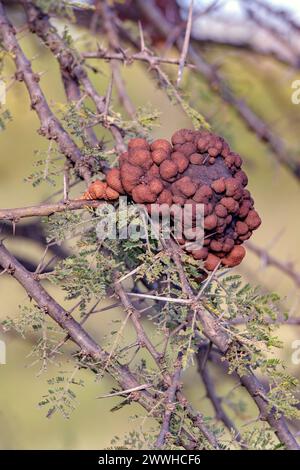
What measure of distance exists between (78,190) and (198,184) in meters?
1.11

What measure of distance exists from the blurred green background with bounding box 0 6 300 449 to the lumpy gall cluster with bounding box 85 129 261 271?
0.41 m

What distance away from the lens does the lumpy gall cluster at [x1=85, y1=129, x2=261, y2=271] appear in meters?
1.11

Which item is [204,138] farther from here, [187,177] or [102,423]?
[102,423]

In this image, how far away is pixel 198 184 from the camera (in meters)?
1.12

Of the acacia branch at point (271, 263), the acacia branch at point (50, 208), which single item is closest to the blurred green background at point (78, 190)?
the acacia branch at point (271, 263)

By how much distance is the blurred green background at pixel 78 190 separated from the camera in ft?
7.09

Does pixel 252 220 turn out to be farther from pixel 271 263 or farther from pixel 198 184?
pixel 271 263

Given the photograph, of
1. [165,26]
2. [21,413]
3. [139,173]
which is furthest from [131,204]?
[21,413]

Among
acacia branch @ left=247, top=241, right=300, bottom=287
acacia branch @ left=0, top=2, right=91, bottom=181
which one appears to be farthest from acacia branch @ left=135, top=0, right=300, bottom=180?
acacia branch @ left=0, top=2, right=91, bottom=181

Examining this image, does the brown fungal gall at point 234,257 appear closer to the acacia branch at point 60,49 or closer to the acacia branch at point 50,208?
the acacia branch at point 50,208

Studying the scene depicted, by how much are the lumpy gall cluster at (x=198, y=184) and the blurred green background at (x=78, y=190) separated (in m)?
0.41

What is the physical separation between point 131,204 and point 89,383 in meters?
2.51

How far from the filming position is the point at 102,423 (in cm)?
332

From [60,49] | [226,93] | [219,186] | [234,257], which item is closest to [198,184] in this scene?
[219,186]
